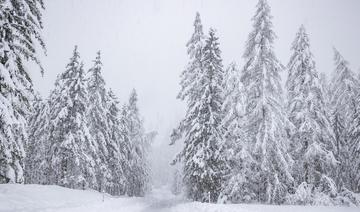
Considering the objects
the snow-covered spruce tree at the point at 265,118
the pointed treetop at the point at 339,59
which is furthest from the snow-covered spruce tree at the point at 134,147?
the pointed treetop at the point at 339,59

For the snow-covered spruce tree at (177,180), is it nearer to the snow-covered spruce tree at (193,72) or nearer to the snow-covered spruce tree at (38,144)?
the snow-covered spruce tree at (38,144)

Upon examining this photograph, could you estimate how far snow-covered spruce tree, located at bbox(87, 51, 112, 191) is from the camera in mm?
37188

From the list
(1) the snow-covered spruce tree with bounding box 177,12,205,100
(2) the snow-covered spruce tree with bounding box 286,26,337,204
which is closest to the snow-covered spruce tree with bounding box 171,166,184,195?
(1) the snow-covered spruce tree with bounding box 177,12,205,100

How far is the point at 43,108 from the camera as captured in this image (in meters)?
43.0

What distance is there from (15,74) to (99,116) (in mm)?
22606

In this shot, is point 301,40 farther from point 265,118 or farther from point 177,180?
point 177,180

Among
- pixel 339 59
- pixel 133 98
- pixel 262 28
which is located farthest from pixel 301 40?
pixel 133 98

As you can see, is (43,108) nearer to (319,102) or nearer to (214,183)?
(214,183)

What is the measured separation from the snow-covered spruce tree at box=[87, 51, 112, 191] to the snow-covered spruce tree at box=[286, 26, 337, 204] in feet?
69.0

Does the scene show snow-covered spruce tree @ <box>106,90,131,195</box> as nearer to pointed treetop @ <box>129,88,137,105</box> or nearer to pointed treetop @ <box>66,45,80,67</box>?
pointed treetop @ <box>129,88,137,105</box>

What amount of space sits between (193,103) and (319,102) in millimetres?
10055

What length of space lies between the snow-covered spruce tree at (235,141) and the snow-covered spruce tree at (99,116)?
53.5 feet

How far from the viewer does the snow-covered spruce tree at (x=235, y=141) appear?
24.0 m

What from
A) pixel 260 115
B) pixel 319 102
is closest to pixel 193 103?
pixel 260 115
